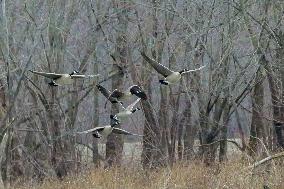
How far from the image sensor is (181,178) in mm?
14062

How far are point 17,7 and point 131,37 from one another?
3.08 m

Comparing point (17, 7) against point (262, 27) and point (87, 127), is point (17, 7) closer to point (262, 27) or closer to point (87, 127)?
point (87, 127)

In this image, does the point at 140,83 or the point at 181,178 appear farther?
the point at 140,83

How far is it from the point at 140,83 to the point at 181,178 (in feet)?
15.8

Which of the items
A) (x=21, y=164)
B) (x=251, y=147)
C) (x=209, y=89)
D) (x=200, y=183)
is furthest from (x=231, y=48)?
(x=21, y=164)

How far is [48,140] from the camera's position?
741 inches

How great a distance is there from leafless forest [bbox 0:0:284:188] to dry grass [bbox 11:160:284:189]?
116 centimetres

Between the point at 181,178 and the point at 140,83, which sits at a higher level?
the point at 140,83

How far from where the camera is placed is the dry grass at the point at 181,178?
41.0 ft

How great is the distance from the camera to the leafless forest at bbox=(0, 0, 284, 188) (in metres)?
16.5

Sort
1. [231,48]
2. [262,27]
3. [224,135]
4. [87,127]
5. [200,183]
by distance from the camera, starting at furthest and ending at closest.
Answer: [87,127]
[224,135]
[231,48]
[262,27]
[200,183]

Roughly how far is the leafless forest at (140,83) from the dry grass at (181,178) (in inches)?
45.8

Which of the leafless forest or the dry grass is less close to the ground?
the leafless forest

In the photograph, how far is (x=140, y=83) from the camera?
60.3 ft
